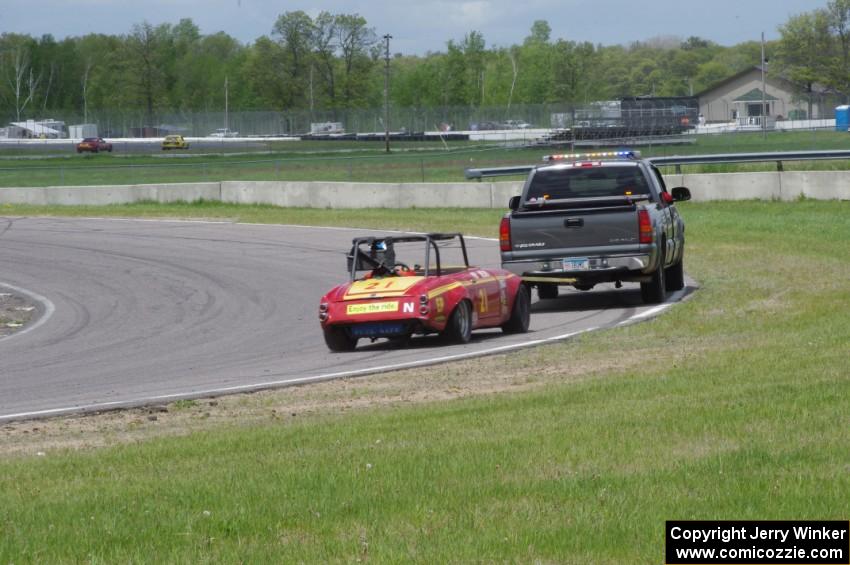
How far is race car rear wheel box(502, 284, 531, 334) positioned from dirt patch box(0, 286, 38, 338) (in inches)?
274

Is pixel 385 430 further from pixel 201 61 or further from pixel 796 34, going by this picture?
pixel 201 61

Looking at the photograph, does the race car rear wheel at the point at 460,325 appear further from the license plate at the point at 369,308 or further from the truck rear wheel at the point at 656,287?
the truck rear wheel at the point at 656,287

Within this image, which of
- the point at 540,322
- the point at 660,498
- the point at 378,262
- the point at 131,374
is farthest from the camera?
the point at 540,322

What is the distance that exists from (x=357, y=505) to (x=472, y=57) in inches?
6382

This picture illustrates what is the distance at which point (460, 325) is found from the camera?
51.4 feet

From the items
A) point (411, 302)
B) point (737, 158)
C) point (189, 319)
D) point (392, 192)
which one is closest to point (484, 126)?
point (392, 192)

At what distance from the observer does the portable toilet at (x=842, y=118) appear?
286 feet

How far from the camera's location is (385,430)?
9266 millimetres

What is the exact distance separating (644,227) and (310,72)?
415 feet

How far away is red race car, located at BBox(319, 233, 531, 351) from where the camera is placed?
50.1ft

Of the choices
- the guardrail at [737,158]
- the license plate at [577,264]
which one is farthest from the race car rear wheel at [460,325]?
the guardrail at [737,158]

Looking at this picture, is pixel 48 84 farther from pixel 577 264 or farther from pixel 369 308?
pixel 369 308

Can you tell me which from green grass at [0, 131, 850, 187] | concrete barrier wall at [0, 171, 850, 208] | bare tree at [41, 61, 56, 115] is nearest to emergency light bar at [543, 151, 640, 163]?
concrete barrier wall at [0, 171, 850, 208]

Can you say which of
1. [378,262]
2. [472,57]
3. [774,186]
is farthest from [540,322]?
[472,57]
